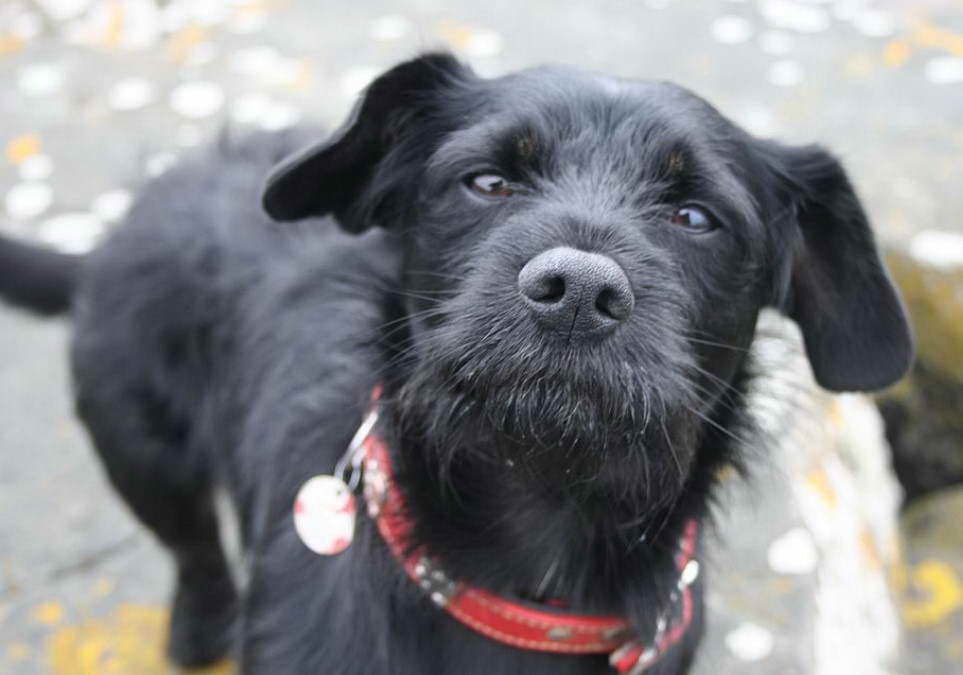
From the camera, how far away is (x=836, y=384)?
2.34 metres

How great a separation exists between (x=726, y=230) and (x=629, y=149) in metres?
0.25

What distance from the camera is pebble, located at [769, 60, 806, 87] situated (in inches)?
229

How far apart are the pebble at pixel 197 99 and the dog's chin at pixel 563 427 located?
395cm

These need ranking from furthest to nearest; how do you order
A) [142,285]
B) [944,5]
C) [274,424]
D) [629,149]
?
[944,5], [142,285], [274,424], [629,149]

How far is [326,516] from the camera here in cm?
215

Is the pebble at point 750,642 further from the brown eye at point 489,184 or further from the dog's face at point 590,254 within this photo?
the brown eye at point 489,184

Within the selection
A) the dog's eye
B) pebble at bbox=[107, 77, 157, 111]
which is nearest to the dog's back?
the dog's eye

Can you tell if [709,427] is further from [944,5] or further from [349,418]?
[944,5]

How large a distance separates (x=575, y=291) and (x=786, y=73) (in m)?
4.70

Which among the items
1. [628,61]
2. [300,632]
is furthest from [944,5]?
[300,632]

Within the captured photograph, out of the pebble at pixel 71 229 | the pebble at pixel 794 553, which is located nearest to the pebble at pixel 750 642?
the pebble at pixel 794 553

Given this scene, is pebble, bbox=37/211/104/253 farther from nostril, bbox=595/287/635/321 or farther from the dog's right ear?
nostril, bbox=595/287/635/321

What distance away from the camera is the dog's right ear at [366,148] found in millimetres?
2283

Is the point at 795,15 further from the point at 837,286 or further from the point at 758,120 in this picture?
the point at 837,286
